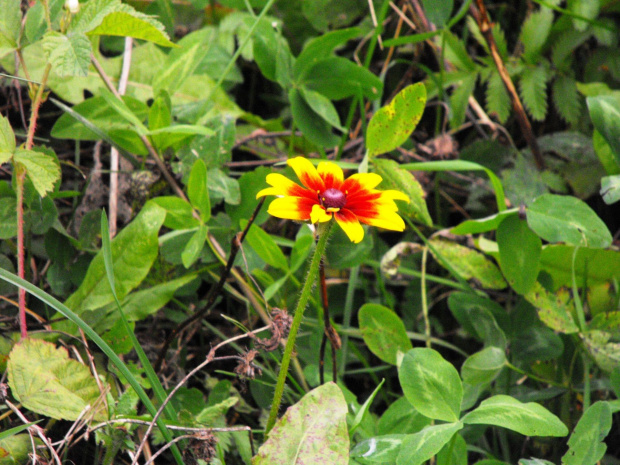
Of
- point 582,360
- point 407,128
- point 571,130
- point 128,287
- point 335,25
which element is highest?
point 335,25

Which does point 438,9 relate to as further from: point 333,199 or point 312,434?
point 312,434

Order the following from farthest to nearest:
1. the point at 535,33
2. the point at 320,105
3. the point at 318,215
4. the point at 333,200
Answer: the point at 535,33
the point at 320,105
the point at 333,200
the point at 318,215

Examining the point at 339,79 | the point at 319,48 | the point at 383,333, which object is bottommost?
the point at 383,333

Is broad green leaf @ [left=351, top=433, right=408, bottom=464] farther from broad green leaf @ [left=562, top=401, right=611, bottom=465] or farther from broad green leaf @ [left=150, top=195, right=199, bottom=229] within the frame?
broad green leaf @ [left=150, top=195, right=199, bottom=229]

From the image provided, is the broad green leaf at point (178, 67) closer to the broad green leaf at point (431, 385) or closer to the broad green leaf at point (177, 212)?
the broad green leaf at point (177, 212)

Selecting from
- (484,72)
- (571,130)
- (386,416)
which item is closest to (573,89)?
(571,130)

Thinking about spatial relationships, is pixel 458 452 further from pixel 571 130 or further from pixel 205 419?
pixel 571 130

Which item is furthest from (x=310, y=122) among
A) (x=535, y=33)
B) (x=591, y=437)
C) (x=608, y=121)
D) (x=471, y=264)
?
(x=591, y=437)

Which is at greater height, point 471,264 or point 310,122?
point 310,122
